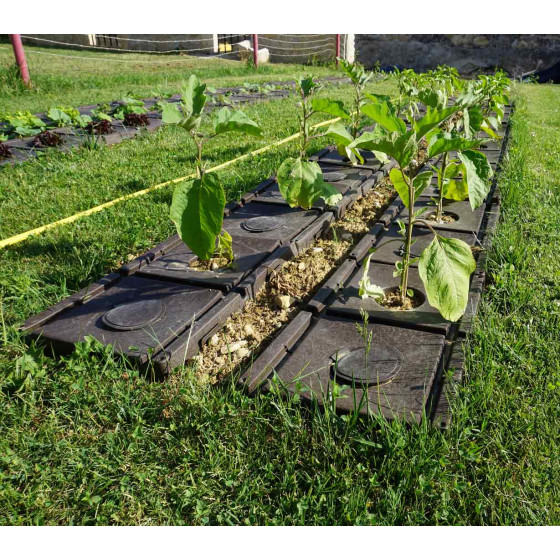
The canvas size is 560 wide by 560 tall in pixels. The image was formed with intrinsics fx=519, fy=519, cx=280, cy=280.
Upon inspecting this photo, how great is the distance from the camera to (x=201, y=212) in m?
2.37

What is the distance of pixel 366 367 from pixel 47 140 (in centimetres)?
444

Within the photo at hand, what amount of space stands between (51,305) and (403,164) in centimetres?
180

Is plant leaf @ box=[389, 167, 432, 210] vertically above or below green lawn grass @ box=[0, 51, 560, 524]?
above

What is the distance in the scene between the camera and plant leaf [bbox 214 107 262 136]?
236 centimetres

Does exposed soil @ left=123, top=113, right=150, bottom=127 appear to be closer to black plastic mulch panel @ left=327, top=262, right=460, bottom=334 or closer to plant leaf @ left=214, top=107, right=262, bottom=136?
plant leaf @ left=214, top=107, right=262, bottom=136

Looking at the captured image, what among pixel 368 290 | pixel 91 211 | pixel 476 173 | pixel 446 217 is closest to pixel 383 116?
pixel 476 173

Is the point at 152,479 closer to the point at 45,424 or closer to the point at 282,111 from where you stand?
the point at 45,424

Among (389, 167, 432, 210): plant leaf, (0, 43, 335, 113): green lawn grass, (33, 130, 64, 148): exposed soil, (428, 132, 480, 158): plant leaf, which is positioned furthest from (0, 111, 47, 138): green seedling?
(428, 132, 480, 158): plant leaf

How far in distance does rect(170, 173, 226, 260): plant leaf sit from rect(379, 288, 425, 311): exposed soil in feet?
2.88

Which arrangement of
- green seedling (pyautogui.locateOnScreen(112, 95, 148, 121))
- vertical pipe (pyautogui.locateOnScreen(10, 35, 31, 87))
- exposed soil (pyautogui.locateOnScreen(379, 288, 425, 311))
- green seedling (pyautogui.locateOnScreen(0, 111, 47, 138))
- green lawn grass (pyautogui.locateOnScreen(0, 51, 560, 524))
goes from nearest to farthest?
green lawn grass (pyautogui.locateOnScreen(0, 51, 560, 524)) < exposed soil (pyautogui.locateOnScreen(379, 288, 425, 311)) < green seedling (pyautogui.locateOnScreen(0, 111, 47, 138)) < green seedling (pyautogui.locateOnScreen(112, 95, 148, 121)) < vertical pipe (pyautogui.locateOnScreen(10, 35, 31, 87))

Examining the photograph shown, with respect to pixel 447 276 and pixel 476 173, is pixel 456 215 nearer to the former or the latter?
pixel 476 173

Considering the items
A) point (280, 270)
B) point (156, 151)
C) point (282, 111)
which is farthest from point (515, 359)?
point (282, 111)

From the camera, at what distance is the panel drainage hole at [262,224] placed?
3283mm

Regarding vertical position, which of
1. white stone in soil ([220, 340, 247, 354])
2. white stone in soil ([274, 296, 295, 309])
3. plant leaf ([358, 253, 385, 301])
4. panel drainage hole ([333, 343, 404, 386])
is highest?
plant leaf ([358, 253, 385, 301])
